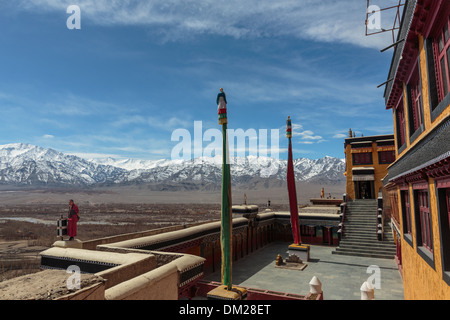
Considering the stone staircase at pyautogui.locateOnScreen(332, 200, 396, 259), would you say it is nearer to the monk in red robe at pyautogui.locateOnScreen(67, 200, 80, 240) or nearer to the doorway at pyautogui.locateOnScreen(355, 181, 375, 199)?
the doorway at pyautogui.locateOnScreen(355, 181, 375, 199)

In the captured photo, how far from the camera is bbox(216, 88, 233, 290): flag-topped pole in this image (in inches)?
377

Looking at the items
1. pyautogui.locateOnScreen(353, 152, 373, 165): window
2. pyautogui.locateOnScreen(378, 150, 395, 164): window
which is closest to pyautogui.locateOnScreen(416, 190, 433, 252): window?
pyautogui.locateOnScreen(378, 150, 395, 164): window

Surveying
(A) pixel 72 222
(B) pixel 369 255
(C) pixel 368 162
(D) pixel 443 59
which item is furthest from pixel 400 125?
(C) pixel 368 162

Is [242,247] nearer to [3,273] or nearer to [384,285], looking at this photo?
[384,285]

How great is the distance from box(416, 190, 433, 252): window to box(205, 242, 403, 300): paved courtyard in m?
6.74

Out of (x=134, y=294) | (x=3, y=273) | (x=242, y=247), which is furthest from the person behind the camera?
(x=242, y=247)

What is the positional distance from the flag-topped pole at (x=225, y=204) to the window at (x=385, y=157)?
28.3 meters

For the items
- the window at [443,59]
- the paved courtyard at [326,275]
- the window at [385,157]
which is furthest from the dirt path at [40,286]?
the window at [385,157]

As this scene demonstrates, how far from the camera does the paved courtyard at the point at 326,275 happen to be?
14695mm

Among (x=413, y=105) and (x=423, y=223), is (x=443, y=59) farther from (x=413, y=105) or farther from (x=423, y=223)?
(x=423, y=223)

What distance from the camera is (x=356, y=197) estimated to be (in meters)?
32.7

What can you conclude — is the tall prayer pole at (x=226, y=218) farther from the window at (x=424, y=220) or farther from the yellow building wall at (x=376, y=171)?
the yellow building wall at (x=376, y=171)
